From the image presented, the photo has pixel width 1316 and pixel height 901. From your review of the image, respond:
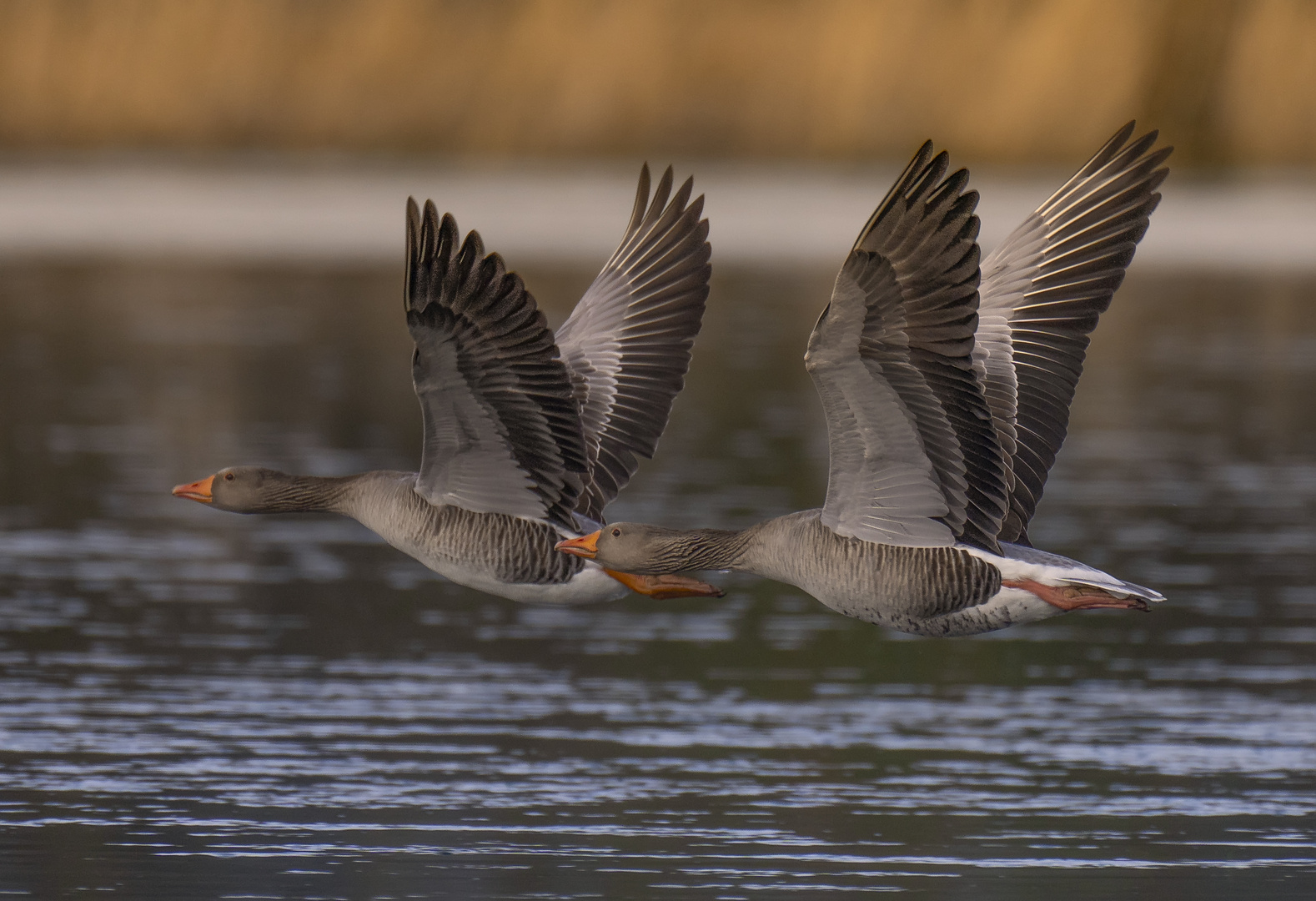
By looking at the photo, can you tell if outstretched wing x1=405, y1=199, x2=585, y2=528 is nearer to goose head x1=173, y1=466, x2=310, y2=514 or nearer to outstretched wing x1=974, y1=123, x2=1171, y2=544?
goose head x1=173, y1=466, x2=310, y2=514

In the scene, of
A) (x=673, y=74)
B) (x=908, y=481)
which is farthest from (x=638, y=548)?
(x=673, y=74)

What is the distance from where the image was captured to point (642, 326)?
15680 mm

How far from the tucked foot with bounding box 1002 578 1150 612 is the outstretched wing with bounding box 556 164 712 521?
129 inches

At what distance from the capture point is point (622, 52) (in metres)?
138

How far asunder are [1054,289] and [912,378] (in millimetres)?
3572

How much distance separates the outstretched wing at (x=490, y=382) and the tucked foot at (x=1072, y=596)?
218 centimetres

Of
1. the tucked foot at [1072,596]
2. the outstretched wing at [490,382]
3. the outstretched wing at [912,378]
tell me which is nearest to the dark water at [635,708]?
the outstretched wing at [490,382]

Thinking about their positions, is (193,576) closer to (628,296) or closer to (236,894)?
(236,894)

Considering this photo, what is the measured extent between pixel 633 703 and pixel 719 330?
4684cm

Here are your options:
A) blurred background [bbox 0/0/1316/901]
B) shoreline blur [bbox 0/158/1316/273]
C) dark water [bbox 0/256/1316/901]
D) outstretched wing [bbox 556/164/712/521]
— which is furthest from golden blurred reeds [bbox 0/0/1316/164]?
outstretched wing [bbox 556/164/712/521]

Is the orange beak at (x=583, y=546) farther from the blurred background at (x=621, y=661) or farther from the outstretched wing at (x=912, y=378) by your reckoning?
the blurred background at (x=621, y=661)

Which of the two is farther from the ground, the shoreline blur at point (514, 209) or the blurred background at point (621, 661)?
the shoreline blur at point (514, 209)

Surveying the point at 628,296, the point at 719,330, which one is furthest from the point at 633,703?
the point at 719,330

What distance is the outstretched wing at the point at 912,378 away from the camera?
11352 mm
